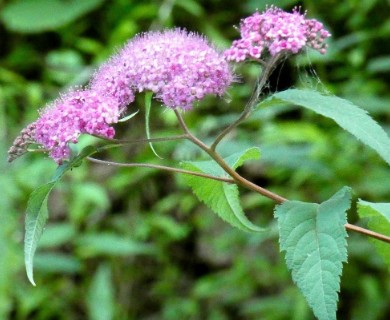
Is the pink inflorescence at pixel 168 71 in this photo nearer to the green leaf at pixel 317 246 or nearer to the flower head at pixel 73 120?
the flower head at pixel 73 120

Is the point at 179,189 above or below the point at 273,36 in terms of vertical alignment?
above

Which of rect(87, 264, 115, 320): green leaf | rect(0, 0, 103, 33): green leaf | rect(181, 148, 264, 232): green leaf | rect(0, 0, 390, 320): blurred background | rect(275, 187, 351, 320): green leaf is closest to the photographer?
rect(275, 187, 351, 320): green leaf

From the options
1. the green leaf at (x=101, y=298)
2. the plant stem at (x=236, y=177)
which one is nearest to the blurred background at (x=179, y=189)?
the green leaf at (x=101, y=298)

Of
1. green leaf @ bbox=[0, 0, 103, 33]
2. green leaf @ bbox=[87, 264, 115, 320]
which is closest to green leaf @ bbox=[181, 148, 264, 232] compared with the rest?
green leaf @ bbox=[87, 264, 115, 320]

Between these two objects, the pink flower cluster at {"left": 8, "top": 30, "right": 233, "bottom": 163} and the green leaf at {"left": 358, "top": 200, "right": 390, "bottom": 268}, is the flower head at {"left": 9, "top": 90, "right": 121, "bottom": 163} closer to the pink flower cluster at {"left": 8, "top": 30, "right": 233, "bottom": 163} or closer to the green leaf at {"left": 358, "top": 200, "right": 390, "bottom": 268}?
the pink flower cluster at {"left": 8, "top": 30, "right": 233, "bottom": 163}

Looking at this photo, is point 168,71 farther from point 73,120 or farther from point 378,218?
point 378,218

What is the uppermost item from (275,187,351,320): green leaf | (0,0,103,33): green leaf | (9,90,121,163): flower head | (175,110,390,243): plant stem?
(0,0,103,33): green leaf

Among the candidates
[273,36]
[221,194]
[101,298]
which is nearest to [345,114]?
[273,36]
